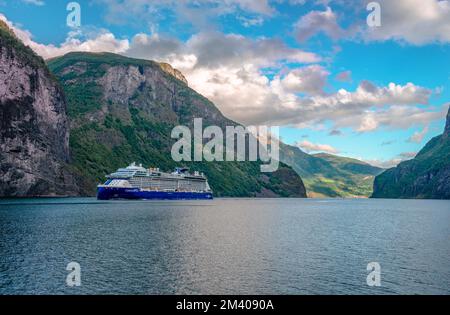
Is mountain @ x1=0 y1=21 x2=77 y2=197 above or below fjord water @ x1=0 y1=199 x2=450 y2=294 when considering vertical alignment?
above

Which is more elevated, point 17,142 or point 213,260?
point 17,142

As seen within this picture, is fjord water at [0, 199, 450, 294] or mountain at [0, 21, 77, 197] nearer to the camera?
fjord water at [0, 199, 450, 294]

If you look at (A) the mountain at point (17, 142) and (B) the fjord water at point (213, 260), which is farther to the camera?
(A) the mountain at point (17, 142)

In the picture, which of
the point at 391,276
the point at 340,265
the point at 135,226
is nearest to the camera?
the point at 391,276

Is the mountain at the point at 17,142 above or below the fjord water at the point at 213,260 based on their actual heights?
above

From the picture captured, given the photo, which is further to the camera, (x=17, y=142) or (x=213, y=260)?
(x=17, y=142)
